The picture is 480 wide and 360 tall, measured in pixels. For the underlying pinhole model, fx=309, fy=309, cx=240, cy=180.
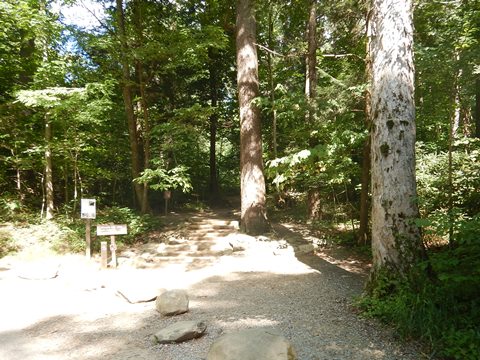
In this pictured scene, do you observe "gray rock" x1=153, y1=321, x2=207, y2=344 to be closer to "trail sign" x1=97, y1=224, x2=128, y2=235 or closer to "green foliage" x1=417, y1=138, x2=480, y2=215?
"trail sign" x1=97, y1=224, x2=128, y2=235

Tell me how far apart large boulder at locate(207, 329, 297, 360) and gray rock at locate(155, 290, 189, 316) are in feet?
6.07

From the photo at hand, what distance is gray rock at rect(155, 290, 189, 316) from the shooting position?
15.9 ft

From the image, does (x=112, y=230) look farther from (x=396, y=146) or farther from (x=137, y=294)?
(x=396, y=146)

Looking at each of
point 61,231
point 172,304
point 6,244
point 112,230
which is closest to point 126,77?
point 61,231

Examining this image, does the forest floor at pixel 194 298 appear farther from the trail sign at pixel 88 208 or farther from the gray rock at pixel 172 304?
the trail sign at pixel 88 208

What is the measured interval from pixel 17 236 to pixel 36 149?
260 cm

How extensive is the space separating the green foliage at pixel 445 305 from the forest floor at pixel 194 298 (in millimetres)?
229

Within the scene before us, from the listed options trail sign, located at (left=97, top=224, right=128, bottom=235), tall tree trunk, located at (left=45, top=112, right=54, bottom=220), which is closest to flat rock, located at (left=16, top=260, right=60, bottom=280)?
trail sign, located at (left=97, top=224, right=128, bottom=235)

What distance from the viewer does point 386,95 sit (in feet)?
14.9

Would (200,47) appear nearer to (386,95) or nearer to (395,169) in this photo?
(386,95)

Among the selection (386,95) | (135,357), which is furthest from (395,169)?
(135,357)

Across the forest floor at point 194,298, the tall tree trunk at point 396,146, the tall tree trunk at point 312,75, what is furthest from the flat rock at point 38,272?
the tall tree trunk at point 312,75

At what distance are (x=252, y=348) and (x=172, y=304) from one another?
228 centimetres

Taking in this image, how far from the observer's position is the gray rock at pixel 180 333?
12.7 ft
